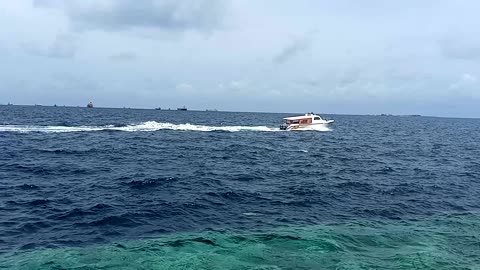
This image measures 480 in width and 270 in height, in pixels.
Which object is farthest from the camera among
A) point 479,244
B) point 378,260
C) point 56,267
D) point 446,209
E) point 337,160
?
point 337,160

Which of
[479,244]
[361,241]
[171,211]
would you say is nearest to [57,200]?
[171,211]

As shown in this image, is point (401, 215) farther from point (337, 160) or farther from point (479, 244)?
point (337, 160)

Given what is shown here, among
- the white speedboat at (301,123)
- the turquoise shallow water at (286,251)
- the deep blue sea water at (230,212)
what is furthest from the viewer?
the white speedboat at (301,123)

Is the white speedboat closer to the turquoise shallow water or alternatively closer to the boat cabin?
the boat cabin

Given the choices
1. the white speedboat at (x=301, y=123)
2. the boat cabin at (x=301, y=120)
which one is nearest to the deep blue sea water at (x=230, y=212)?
the white speedboat at (x=301, y=123)

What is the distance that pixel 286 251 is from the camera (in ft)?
55.5

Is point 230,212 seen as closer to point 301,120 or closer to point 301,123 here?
point 301,123

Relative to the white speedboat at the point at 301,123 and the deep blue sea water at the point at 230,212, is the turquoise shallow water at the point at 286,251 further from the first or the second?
the white speedboat at the point at 301,123

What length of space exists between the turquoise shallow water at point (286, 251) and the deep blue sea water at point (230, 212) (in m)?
0.05

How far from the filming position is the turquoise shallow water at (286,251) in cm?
1547

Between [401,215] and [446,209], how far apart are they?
427 cm

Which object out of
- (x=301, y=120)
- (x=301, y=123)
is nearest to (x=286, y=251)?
Result: (x=301, y=123)

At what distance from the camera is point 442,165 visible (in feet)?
149

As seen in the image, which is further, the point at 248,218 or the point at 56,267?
the point at 248,218
